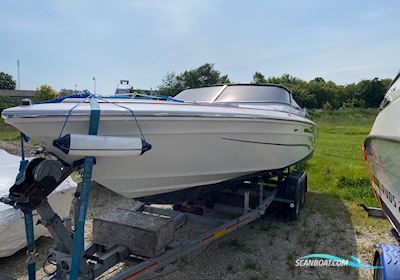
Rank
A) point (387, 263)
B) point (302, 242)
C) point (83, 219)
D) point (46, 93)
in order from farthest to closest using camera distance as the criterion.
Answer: point (46, 93)
point (302, 242)
point (387, 263)
point (83, 219)

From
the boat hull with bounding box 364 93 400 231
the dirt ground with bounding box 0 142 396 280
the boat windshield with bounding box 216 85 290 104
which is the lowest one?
the dirt ground with bounding box 0 142 396 280

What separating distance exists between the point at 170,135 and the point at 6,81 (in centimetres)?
7221

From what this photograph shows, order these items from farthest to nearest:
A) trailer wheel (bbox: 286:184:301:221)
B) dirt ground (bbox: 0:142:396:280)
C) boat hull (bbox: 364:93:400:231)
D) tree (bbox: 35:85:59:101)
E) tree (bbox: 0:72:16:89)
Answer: tree (bbox: 0:72:16:89), tree (bbox: 35:85:59:101), trailer wheel (bbox: 286:184:301:221), dirt ground (bbox: 0:142:396:280), boat hull (bbox: 364:93:400:231)

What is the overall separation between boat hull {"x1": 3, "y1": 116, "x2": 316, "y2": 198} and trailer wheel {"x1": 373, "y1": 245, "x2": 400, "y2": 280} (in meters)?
1.44

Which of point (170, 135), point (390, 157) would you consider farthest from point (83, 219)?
point (390, 157)

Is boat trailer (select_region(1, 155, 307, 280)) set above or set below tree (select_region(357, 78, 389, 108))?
below

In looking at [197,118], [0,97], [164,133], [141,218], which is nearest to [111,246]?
[141,218]

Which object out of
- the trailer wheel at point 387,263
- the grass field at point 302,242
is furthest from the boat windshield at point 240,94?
the trailer wheel at point 387,263

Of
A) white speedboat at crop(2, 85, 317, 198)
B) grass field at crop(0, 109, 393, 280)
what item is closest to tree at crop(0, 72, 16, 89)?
grass field at crop(0, 109, 393, 280)

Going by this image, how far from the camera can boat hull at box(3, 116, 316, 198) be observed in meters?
2.22

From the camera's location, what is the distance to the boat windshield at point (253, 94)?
4477 millimetres

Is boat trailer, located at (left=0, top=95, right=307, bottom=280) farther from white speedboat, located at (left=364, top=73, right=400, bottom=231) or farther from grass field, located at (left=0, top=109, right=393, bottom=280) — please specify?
white speedboat, located at (left=364, top=73, right=400, bottom=231)

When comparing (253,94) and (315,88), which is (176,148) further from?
(315,88)

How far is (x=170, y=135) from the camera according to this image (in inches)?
103
